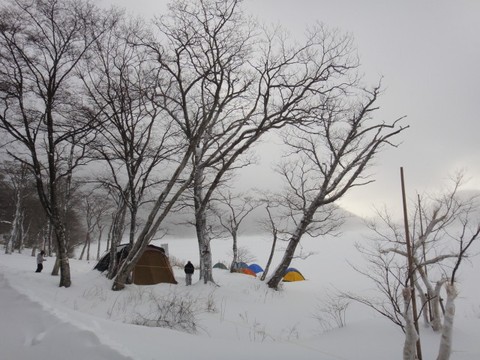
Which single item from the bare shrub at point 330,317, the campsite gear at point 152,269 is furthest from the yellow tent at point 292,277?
the bare shrub at point 330,317

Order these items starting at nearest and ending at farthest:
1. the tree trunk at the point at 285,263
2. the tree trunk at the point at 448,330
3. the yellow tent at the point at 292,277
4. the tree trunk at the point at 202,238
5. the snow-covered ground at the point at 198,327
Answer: the snow-covered ground at the point at 198,327
the tree trunk at the point at 448,330
the tree trunk at the point at 202,238
the tree trunk at the point at 285,263
the yellow tent at the point at 292,277

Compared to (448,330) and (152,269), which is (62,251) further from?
(448,330)

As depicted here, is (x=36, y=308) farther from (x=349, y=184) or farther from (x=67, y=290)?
Answer: (x=349, y=184)

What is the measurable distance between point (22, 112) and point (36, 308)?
7.54 metres

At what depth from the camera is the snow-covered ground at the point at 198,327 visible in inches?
155

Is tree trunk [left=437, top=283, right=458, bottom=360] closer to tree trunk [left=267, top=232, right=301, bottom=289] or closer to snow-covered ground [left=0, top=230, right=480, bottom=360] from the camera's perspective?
snow-covered ground [left=0, top=230, right=480, bottom=360]

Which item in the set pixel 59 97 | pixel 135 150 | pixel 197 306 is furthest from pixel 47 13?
pixel 197 306

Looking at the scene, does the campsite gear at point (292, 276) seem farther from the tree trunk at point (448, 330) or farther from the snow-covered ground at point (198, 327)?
the tree trunk at point (448, 330)

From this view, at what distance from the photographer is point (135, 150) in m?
13.1

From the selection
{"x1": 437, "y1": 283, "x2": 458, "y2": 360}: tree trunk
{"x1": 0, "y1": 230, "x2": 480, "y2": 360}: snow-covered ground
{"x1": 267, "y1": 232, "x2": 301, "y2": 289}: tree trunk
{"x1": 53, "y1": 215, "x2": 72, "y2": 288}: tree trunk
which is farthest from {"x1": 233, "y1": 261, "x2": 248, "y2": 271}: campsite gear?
{"x1": 437, "y1": 283, "x2": 458, "y2": 360}: tree trunk

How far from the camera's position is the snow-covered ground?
3947 millimetres

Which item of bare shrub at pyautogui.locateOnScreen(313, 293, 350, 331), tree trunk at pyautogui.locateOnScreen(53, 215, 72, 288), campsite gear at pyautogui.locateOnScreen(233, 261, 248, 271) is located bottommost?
bare shrub at pyautogui.locateOnScreen(313, 293, 350, 331)

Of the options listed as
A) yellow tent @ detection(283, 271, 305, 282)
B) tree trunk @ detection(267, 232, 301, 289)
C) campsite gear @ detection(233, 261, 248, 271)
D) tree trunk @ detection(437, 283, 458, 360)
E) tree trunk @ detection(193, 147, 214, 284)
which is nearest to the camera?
tree trunk @ detection(437, 283, 458, 360)

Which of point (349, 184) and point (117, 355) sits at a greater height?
point (349, 184)
